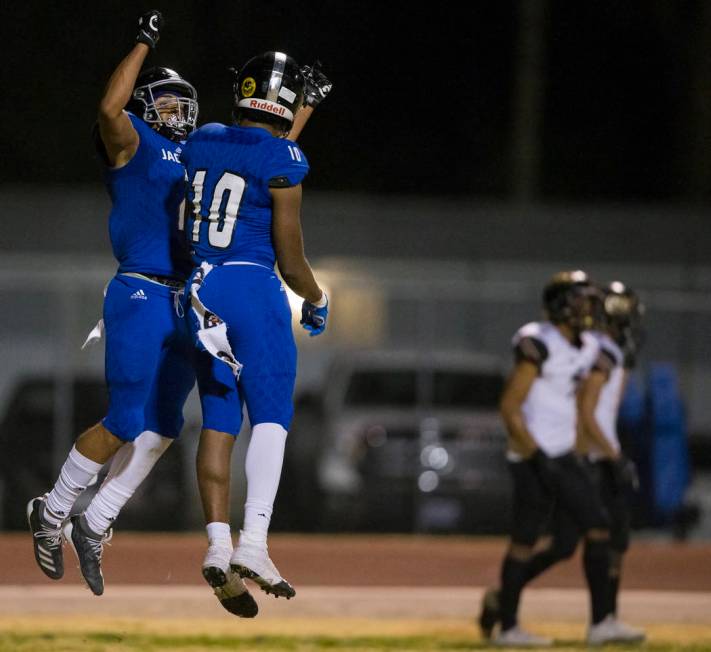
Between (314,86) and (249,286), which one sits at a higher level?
(314,86)

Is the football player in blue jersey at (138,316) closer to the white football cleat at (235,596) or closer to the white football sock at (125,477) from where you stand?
the white football sock at (125,477)

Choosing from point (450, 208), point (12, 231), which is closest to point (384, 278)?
point (450, 208)

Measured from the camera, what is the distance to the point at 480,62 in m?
34.3

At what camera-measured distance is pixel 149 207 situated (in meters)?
Result: 7.52

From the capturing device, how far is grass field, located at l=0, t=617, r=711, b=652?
9797mm

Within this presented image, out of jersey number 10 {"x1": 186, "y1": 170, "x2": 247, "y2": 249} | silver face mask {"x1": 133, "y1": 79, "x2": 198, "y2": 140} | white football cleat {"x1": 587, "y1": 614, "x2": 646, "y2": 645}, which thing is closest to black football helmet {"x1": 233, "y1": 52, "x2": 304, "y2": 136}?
jersey number 10 {"x1": 186, "y1": 170, "x2": 247, "y2": 249}

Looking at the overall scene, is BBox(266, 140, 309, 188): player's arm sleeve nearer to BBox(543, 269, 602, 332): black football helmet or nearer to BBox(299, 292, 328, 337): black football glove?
BBox(299, 292, 328, 337): black football glove

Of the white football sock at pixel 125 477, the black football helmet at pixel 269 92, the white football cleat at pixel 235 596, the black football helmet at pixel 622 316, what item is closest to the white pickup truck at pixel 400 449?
the black football helmet at pixel 622 316

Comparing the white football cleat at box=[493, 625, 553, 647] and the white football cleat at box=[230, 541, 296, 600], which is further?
the white football cleat at box=[493, 625, 553, 647]

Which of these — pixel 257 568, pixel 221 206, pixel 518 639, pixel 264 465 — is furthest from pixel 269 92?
pixel 518 639

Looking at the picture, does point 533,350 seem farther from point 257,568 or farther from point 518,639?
point 257,568

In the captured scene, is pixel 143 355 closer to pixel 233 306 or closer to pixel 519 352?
pixel 233 306

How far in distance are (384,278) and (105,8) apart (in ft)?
54.9

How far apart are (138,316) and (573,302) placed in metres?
3.57
